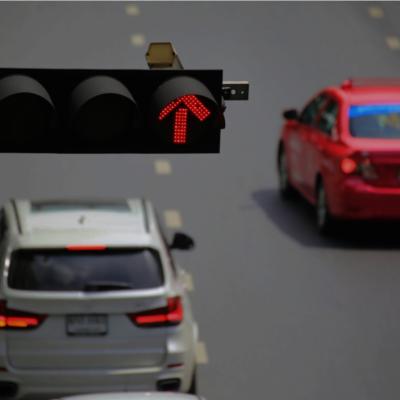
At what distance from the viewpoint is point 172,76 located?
1024 cm

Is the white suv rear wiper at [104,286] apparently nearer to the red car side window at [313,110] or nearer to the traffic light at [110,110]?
the traffic light at [110,110]

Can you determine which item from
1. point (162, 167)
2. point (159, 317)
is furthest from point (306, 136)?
point (159, 317)

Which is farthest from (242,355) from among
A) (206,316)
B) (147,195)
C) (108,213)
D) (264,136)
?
(264,136)

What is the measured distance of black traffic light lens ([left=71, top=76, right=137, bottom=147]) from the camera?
9.95 m

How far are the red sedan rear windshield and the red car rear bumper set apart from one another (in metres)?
0.67

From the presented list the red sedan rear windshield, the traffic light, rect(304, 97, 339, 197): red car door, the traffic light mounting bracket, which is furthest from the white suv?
rect(304, 97, 339, 197): red car door

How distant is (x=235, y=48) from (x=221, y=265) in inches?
514

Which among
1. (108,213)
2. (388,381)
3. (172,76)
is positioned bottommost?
(388,381)

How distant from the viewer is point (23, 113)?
32.6 ft

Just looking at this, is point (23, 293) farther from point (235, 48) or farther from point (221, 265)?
point (235, 48)

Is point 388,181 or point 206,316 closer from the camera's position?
point 206,316

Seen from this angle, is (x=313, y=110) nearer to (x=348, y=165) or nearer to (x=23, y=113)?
(x=348, y=165)

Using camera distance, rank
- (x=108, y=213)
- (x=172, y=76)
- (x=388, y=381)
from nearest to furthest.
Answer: (x=172, y=76)
(x=108, y=213)
(x=388, y=381)

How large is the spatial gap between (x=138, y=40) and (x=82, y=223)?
19.4 meters
